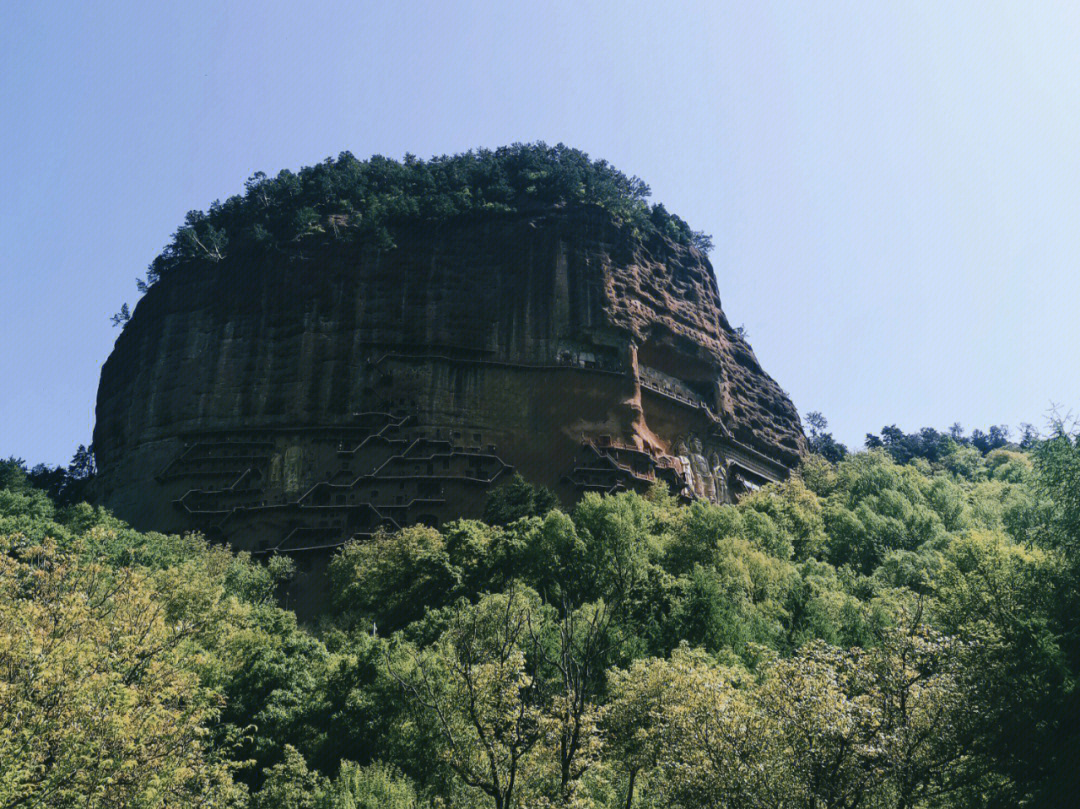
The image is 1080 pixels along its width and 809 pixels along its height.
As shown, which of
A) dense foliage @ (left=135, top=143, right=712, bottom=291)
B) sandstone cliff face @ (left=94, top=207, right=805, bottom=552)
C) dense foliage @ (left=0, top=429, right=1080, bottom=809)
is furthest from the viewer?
dense foliage @ (left=135, top=143, right=712, bottom=291)

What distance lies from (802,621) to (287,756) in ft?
57.1

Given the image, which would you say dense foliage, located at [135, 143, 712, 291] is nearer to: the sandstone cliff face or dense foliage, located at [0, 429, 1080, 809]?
the sandstone cliff face

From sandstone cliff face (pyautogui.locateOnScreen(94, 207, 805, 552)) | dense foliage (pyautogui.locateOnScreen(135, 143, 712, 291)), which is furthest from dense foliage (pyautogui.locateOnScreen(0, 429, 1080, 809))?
dense foliage (pyautogui.locateOnScreen(135, 143, 712, 291))

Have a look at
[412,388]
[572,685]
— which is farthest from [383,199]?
[572,685]

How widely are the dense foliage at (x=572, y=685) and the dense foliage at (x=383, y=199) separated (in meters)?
33.0

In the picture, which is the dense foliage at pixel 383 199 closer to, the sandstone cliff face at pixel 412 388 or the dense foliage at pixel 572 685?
the sandstone cliff face at pixel 412 388

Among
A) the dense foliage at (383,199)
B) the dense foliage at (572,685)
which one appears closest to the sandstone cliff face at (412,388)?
the dense foliage at (383,199)

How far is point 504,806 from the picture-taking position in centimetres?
1536

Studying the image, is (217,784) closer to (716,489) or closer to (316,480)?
(316,480)

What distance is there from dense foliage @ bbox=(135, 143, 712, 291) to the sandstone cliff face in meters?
1.37

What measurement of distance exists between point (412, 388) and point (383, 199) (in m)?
16.0

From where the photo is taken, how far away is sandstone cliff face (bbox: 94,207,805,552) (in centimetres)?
5931

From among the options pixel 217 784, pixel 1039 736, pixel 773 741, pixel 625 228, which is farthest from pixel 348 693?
pixel 625 228

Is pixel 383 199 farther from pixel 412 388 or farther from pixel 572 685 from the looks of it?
pixel 572 685
